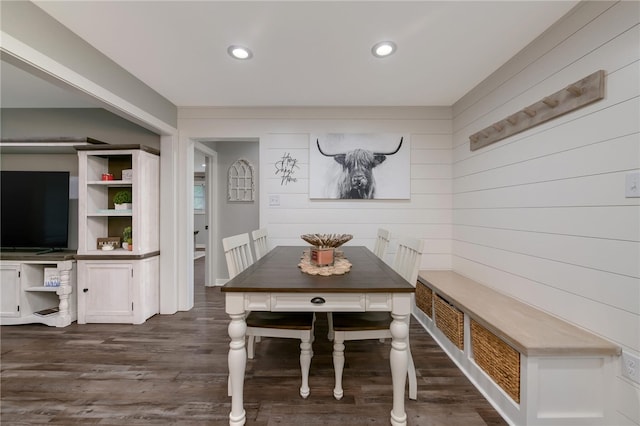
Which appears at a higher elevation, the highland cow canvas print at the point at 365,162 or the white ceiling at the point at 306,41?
the white ceiling at the point at 306,41

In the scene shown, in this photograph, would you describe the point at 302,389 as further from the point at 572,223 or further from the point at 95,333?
the point at 95,333

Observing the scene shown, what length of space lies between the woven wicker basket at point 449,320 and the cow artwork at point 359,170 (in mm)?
1331

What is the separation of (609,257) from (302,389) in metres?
1.86

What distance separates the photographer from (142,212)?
2764 mm

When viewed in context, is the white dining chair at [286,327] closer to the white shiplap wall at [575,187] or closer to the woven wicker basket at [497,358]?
the woven wicker basket at [497,358]

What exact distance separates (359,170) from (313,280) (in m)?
1.83

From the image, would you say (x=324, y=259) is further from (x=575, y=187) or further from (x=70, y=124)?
(x=70, y=124)

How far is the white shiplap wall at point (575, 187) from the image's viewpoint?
49.9 inches

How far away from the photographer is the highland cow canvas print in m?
3.02

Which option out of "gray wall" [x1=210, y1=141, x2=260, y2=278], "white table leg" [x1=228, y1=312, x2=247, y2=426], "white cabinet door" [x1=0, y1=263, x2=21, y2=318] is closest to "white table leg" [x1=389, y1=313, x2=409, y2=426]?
"white table leg" [x1=228, y1=312, x2=247, y2=426]

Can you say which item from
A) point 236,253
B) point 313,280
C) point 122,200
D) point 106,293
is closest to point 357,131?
point 236,253

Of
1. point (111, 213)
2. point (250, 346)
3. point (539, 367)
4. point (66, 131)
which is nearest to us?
point (539, 367)

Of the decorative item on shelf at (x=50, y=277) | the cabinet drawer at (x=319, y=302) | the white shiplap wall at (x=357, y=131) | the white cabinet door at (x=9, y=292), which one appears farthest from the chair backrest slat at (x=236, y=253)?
the white cabinet door at (x=9, y=292)

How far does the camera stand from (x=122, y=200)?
2.84 meters
